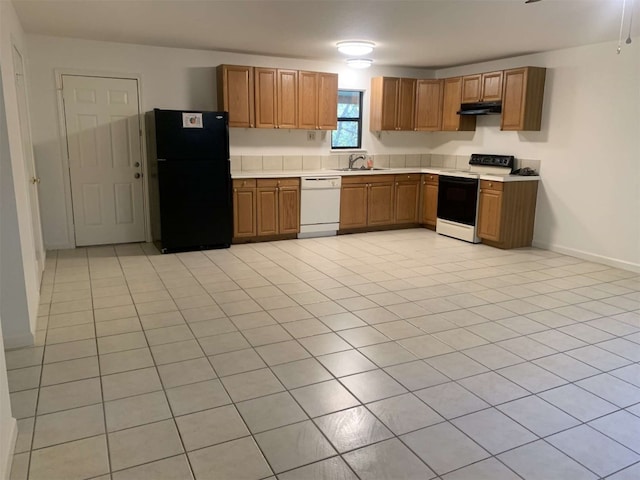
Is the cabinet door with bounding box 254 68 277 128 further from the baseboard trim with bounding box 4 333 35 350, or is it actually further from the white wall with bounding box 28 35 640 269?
the baseboard trim with bounding box 4 333 35 350

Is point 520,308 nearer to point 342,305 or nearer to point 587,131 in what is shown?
point 342,305

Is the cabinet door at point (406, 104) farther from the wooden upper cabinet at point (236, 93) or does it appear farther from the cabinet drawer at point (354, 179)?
the wooden upper cabinet at point (236, 93)

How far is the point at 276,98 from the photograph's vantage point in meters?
6.43

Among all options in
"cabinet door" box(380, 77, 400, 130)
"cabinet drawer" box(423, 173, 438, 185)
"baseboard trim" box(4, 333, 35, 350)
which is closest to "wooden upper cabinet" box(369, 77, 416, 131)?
"cabinet door" box(380, 77, 400, 130)

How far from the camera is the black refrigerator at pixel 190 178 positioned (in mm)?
5484

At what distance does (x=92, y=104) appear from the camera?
Result: 5.78 metres

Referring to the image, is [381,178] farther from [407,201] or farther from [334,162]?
[334,162]

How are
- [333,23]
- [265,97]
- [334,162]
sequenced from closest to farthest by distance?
[333,23] < [265,97] < [334,162]

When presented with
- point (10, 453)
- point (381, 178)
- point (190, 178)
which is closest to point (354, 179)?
point (381, 178)

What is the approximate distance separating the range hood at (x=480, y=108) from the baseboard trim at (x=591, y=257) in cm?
179

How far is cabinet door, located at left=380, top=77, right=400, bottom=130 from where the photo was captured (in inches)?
284

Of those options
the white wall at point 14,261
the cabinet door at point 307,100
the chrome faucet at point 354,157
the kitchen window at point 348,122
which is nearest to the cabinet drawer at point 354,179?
the chrome faucet at point 354,157

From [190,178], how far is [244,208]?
86 cm

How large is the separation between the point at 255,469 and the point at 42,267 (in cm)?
380
